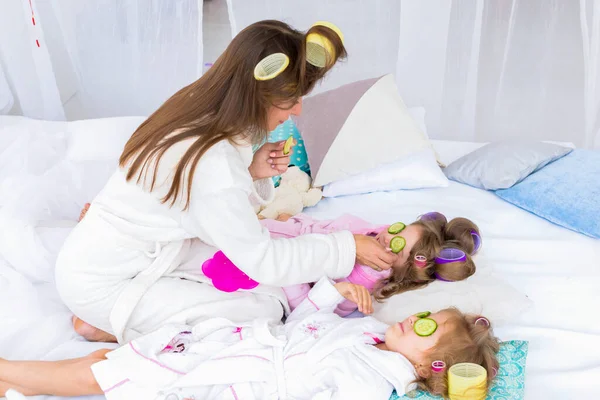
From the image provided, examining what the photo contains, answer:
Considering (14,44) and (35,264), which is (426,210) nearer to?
(35,264)

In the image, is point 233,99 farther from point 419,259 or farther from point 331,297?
point 419,259

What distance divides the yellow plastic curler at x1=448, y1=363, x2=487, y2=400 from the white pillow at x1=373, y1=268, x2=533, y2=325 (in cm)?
24

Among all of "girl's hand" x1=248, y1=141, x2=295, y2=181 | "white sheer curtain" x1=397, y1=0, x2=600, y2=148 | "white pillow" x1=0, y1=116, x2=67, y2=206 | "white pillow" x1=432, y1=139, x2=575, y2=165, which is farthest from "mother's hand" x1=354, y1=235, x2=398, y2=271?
"white sheer curtain" x1=397, y1=0, x2=600, y2=148

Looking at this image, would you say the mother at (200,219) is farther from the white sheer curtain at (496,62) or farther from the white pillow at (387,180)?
the white sheer curtain at (496,62)

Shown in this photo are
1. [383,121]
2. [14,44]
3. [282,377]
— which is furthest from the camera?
[14,44]

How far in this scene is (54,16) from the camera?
2.41 meters

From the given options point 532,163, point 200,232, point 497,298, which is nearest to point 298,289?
point 200,232

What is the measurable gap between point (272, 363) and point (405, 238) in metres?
0.50

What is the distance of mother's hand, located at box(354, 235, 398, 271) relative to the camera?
1487mm

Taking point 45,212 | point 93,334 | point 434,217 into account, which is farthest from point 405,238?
point 45,212

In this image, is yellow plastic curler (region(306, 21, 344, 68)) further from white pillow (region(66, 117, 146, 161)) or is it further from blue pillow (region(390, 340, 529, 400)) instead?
white pillow (region(66, 117, 146, 161))

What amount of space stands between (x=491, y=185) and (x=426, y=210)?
0.22 m

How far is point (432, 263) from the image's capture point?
1.62m

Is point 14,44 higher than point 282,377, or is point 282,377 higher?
point 14,44
